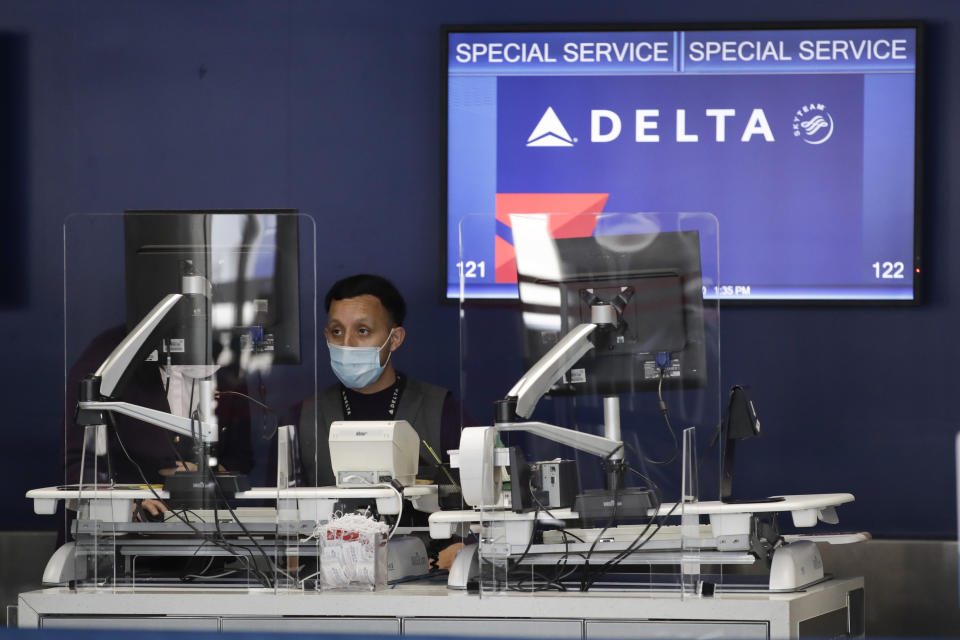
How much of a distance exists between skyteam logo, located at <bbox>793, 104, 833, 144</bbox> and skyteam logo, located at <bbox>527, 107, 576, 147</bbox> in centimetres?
79

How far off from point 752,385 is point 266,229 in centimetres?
198

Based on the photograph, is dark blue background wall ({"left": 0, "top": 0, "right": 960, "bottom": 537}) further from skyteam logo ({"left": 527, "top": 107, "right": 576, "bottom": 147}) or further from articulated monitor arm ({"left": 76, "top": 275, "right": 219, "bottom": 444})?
articulated monitor arm ({"left": 76, "top": 275, "right": 219, "bottom": 444})

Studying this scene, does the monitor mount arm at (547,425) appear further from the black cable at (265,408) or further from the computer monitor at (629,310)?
the black cable at (265,408)

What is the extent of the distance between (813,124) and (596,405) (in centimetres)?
192

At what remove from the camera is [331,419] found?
4.15 meters

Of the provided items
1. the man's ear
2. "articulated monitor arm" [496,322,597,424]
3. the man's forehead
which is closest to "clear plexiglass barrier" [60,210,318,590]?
"articulated monitor arm" [496,322,597,424]

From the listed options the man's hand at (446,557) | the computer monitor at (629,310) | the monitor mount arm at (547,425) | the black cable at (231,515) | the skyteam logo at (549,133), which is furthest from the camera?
the skyteam logo at (549,133)

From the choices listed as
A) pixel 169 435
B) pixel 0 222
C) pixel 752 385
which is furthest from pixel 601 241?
pixel 0 222

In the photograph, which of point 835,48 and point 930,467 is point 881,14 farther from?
point 930,467

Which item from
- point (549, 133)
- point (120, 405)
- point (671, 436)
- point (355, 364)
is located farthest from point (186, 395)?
point (549, 133)

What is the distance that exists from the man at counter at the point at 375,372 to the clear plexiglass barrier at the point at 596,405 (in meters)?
0.99

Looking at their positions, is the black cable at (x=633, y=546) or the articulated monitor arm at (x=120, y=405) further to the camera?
the articulated monitor arm at (x=120, y=405)

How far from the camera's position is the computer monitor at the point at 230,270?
3486 mm

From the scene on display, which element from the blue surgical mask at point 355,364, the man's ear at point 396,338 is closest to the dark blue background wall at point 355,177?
the man's ear at point 396,338
